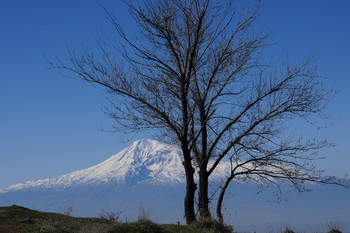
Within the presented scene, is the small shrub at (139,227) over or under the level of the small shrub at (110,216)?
under

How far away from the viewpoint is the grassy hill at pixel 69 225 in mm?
12398

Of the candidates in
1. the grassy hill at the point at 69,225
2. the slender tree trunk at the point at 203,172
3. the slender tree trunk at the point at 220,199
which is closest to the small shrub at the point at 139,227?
the grassy hill at the point at 69,225

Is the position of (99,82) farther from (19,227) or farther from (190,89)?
(19,227)

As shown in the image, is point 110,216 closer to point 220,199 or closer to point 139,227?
point 139,227

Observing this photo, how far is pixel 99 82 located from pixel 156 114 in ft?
7.73

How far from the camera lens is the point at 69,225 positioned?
13055mm

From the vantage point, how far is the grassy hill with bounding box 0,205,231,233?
12.4m

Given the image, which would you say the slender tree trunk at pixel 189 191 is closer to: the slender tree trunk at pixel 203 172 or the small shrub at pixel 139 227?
the slender tree trunk at pixel 203 172

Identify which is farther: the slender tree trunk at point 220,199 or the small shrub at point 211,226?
the slender tree trunk at point 220,199

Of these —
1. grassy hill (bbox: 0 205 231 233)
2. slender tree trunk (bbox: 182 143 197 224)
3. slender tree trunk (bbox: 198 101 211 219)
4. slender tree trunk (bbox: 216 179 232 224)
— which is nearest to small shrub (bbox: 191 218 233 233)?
grassy hill (bbox: 0 205 231 233)

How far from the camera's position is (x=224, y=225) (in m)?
15.4

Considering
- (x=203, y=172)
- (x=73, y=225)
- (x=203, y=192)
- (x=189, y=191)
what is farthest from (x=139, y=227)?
(x=203, y=172)

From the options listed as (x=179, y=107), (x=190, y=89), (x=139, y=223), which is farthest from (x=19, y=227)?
(x=190, y=89)

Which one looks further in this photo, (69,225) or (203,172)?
(203,172)
